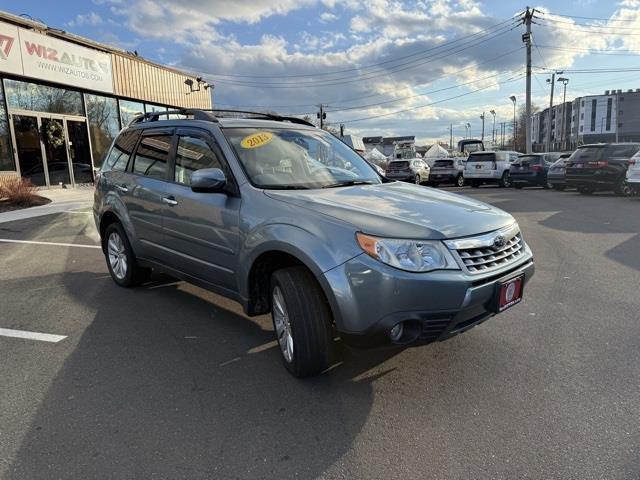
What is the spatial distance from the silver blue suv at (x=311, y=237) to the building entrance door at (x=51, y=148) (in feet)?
39.3

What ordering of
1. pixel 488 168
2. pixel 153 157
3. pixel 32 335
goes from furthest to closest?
pixel 488 168 < pixel 153 157 < pixel 32 335

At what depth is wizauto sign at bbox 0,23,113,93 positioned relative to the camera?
43.8 ft

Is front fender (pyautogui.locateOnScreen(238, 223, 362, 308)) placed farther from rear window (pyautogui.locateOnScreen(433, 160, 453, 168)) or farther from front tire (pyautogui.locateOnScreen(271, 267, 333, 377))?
rear window (pyautogui.locateOnScreen(433, 160, 453, 168))

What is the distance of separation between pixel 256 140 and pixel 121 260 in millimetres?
2481

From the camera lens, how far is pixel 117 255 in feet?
18.1

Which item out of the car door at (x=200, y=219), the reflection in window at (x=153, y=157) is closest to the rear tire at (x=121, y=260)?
the reflection in window at (x=153, y=157)

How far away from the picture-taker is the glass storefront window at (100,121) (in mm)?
17531

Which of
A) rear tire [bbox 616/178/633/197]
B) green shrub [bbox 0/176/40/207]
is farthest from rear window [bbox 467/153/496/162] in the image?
green shrub [bbox 0/176/40/207]

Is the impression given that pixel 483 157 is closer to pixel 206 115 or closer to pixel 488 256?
pixel 206 115

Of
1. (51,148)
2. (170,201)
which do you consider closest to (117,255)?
(170,201)

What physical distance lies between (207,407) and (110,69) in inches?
706

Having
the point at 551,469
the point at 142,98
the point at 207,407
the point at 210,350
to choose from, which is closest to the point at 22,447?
the point at 207,407

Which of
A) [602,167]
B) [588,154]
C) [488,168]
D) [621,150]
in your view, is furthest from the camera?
[488,168]

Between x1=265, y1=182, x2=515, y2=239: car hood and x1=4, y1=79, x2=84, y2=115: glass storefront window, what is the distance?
1424cm
